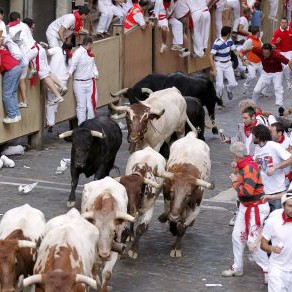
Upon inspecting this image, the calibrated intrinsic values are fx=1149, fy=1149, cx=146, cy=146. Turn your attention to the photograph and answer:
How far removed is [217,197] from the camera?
63.1 feet

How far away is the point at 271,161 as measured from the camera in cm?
1569

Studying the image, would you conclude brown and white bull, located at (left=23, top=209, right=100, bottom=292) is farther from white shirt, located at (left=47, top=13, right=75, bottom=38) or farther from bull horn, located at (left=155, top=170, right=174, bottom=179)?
white shirt, located at (left=47, top=13, right=75, bottom=38)

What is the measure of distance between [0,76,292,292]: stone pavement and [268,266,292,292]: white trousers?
1.59 meters

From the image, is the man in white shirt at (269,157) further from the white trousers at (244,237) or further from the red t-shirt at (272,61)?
the red t-shirt at (272,61)

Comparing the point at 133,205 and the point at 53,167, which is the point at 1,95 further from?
the point at 133,205

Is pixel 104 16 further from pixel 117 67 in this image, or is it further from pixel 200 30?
pixel 200 30

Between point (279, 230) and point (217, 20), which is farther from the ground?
point (279, 230)

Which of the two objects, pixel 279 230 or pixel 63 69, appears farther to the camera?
pixel 63 69

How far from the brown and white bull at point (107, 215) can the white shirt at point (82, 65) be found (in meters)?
8.28

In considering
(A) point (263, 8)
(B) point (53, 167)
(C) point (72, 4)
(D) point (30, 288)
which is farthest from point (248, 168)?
(A) point (263, 8)

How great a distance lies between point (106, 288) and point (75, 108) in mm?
10144

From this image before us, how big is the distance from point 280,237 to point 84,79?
10869 millimetres

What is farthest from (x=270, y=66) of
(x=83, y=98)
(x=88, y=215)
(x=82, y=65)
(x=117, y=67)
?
(x=88, y=215)

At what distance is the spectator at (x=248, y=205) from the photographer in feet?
48.1
